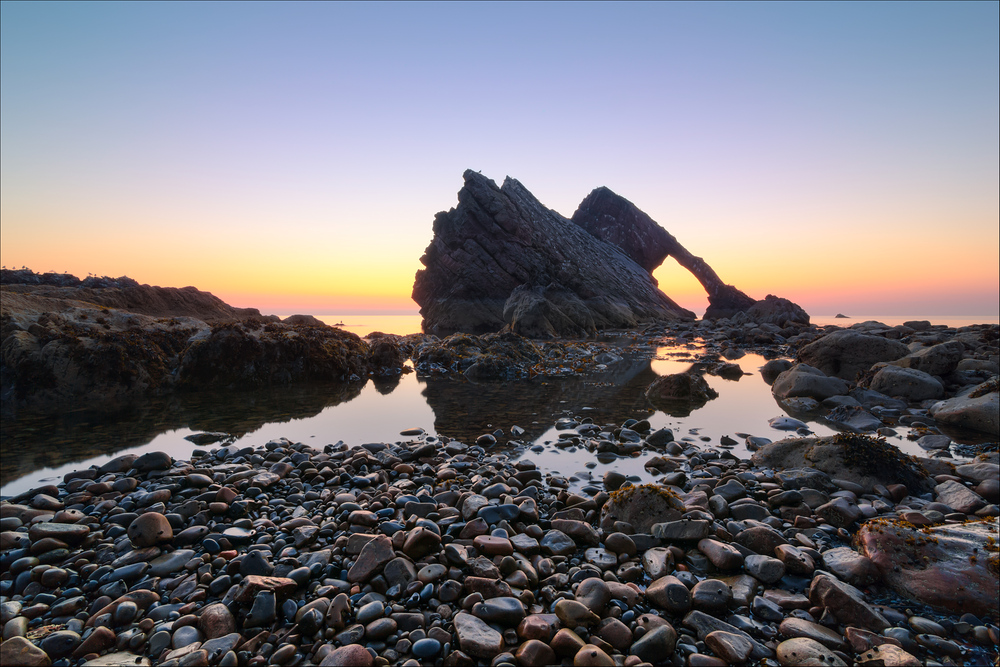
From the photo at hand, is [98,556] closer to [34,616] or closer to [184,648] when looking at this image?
[34,616]

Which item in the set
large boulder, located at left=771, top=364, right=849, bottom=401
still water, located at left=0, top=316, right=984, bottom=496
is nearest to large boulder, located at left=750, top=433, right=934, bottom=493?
still water, located at left=0, top=316, right=984, bottom=496

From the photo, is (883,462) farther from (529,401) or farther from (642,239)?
(642,239)

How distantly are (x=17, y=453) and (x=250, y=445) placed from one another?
367cm

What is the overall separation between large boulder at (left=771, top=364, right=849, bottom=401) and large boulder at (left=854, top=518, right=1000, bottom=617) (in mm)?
8795

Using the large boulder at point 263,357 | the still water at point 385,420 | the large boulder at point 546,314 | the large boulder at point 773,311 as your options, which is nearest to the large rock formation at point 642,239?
the large boulder at point 773,311

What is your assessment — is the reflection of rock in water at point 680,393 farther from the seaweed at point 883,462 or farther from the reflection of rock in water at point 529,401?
the seaweed at point 883,462

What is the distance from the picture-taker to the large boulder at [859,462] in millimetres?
5586

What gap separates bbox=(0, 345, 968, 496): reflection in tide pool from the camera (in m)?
7.16

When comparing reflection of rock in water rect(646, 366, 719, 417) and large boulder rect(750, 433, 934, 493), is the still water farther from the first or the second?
large boulder rect(750, 433, 934, 493)

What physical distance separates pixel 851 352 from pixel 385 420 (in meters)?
15.7

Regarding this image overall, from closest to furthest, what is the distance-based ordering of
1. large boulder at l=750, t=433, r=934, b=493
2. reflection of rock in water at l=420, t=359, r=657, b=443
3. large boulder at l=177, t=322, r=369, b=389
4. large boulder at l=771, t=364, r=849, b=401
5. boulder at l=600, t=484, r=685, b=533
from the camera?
boulder at l=600, t=484, r=685, b=533 → large boulder at l=750, t=433, r=934, b=493 → reflection of rock in water at l=420, t=359, r=657, b=443 → large boulder at l=771, t=364, r=849, b=401 → large boulder at l=177, t=322, r=369, b=389

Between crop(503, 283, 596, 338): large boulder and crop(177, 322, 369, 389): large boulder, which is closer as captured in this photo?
crop(177, 322, 369, 389): large boulder

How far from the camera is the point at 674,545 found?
13.8 ft

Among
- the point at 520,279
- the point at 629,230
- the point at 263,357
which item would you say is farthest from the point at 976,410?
the point at 629,230
